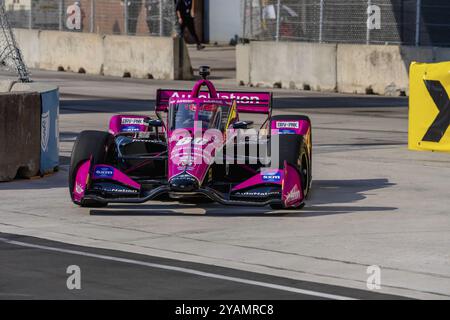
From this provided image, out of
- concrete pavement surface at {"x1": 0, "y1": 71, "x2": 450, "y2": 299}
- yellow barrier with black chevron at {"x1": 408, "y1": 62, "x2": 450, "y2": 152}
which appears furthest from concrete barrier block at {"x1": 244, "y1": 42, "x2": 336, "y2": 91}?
yellow barrier with black chevron at {"x1": 408, "y1": 62, "x2": 450, "y2": 152}

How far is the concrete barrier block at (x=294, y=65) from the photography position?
30.0 meters

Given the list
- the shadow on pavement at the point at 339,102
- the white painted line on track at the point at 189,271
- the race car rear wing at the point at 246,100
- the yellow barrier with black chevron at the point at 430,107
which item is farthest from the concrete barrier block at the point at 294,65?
the white painted line on track at the point at 189,271

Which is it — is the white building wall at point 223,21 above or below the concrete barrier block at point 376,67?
above

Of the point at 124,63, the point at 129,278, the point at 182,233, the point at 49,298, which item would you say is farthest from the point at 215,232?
the point at 124,63

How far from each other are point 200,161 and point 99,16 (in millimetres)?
24861

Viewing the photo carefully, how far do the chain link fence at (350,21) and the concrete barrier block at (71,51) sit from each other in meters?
5.32

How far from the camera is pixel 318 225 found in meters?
12.1

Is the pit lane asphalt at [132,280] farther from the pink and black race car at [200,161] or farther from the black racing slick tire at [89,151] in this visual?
the black racing slick tire at [89,151]

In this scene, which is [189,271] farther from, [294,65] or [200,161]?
[294,65]

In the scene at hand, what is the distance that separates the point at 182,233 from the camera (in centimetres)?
1162

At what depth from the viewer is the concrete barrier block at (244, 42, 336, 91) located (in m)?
30.0

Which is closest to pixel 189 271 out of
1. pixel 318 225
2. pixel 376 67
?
pixel 318 225

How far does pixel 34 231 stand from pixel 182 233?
4.49 feet

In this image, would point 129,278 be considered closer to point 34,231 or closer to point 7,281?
point 7,281
